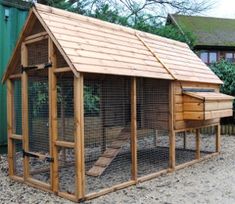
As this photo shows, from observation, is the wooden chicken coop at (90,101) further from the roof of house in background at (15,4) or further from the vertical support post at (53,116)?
the roof of house in background at (15,4)

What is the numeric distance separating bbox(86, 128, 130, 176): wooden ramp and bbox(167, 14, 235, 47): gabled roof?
15254 mm

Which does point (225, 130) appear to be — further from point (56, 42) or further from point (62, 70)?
point (56, 42)

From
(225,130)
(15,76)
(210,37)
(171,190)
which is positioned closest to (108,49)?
(15,76)

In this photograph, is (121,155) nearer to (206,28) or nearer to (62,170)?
(62,170)

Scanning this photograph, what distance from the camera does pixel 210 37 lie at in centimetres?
2212

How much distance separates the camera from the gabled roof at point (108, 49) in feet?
15.1

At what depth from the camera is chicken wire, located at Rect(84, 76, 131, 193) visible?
5.65m

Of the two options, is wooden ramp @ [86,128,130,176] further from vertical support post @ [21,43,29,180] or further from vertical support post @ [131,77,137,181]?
vertical support post @ [21,43,29,180]

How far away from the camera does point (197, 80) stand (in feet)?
22.4

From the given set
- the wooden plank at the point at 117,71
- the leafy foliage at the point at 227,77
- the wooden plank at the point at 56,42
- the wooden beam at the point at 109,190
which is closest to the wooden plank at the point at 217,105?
the wooden plank at the point at 117,71

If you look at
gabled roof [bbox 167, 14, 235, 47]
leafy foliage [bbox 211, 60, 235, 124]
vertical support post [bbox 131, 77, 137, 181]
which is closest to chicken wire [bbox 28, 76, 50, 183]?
vertical support post [bbox 131, 77, 137, 181]

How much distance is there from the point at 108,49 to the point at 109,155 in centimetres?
180

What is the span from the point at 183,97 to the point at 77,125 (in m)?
2.57

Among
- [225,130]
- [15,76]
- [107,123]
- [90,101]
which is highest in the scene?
[15,76]
